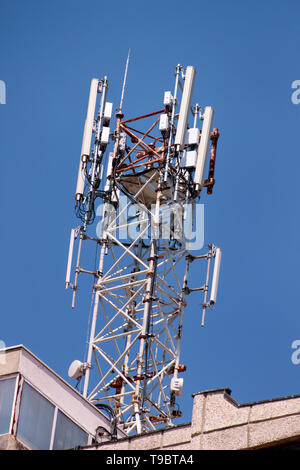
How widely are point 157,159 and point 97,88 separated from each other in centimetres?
449

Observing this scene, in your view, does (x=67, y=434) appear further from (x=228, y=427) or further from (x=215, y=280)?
(x=215, y=280)

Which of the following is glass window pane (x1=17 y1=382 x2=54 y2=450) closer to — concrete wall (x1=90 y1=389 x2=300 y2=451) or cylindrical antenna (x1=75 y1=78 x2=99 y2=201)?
concrete wall (x1=90 y1=389 x2=300 y2=451)

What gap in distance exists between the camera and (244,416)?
42.9 meters

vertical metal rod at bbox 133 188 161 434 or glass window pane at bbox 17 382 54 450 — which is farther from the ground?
vertical metal rod at bbox 133 188 161 434

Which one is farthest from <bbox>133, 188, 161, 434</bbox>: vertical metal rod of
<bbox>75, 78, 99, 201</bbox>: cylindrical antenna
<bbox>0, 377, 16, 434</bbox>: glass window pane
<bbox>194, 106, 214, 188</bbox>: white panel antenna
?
<bbox>0, 377, 16, 434</bbox>: glass window pane

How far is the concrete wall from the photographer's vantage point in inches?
1644

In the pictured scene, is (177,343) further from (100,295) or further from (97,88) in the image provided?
(97,88)

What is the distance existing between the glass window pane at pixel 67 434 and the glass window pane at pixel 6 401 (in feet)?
6.45

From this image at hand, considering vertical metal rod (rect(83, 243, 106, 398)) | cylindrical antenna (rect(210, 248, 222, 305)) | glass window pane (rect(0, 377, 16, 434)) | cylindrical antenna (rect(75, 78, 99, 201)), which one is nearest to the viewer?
glass window pane (rect(0, 377, 16, 434))

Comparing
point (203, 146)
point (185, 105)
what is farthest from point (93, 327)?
point (185, 105)

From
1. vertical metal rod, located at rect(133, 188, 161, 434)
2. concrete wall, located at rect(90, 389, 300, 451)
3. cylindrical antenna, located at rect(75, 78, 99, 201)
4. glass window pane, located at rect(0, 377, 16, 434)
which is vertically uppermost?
cylindrical antenna, located at rect(75, 78, 99, 201)

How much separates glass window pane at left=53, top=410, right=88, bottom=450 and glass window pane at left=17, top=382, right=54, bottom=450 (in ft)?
1.25

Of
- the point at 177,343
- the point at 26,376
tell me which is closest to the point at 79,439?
the point at 26,376

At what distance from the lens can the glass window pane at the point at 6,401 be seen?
1778 inches
